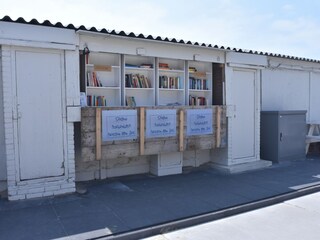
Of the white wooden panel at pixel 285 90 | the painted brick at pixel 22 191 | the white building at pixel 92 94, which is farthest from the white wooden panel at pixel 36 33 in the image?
the white wooden panel at pixel 285 90

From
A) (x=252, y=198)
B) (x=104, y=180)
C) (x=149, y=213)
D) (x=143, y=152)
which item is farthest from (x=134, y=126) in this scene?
(x=252, y=198)

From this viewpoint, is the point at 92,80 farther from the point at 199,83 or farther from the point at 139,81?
the point at 199,83

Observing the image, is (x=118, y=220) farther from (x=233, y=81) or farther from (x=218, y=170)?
(x=233, y=81)

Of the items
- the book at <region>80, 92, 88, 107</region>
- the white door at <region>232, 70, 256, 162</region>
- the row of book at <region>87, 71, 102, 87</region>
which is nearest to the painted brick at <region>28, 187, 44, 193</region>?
the book at <region>80, 92, 88, 107</region>

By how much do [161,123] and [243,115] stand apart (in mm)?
2580

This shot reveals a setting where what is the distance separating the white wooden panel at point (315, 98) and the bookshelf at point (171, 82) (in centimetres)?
578

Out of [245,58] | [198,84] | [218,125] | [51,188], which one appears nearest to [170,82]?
[198,84]

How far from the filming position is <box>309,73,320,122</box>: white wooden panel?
11016mm

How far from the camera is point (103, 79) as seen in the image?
6875 millimetres

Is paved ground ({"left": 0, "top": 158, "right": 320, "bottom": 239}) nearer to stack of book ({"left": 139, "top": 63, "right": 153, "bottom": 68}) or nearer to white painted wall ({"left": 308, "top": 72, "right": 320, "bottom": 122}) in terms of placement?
stack of book ({"left": 139, "top": 63, "right": 153, "bottom": 68})

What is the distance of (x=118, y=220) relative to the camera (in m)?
4.55

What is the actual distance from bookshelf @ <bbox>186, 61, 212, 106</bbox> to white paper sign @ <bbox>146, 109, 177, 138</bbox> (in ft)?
3.33

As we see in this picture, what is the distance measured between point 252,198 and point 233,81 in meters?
3.36

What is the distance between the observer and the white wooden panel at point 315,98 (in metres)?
11.0
